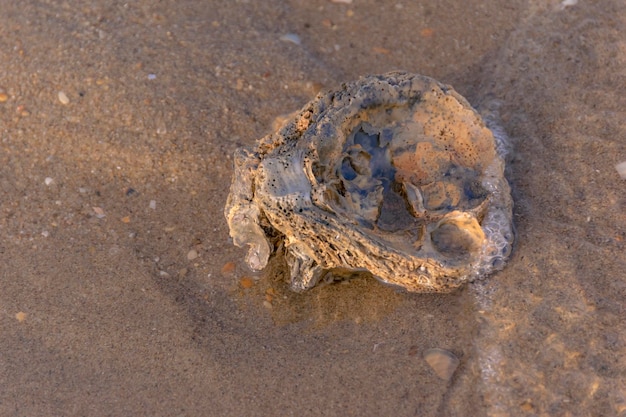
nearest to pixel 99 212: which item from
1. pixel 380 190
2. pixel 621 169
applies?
pixel 380 190

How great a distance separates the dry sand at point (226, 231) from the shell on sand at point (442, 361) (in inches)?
1.2

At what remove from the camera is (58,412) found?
2447 millimetres

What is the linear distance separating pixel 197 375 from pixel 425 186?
1199 millimetres

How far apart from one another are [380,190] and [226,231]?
827 mm

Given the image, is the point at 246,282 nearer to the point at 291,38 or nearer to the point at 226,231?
the point at 226,231

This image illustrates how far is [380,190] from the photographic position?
7.98ft

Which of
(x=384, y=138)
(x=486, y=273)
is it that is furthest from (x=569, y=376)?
(x=384, y=138)

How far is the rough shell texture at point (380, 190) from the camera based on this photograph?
228 cm

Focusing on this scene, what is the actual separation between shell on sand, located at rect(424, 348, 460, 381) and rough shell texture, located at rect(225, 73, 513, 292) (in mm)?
254

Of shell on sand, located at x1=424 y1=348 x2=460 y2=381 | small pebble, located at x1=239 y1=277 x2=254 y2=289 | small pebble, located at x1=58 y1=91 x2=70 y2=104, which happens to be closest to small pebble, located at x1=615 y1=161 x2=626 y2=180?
shell on sand, located at x1=424 y1=348 x2=460 y2=381

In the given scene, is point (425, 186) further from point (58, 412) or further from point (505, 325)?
point (58, 412)

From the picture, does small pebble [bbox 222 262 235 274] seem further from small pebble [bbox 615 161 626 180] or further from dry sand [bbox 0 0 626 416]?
small pebble [bbox 615 161 626 180]

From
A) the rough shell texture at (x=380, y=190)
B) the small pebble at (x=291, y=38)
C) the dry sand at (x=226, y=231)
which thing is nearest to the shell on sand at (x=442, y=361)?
the dry sand at (x=226, y=231)

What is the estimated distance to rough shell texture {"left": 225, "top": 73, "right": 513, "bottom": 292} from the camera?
2277 mm
